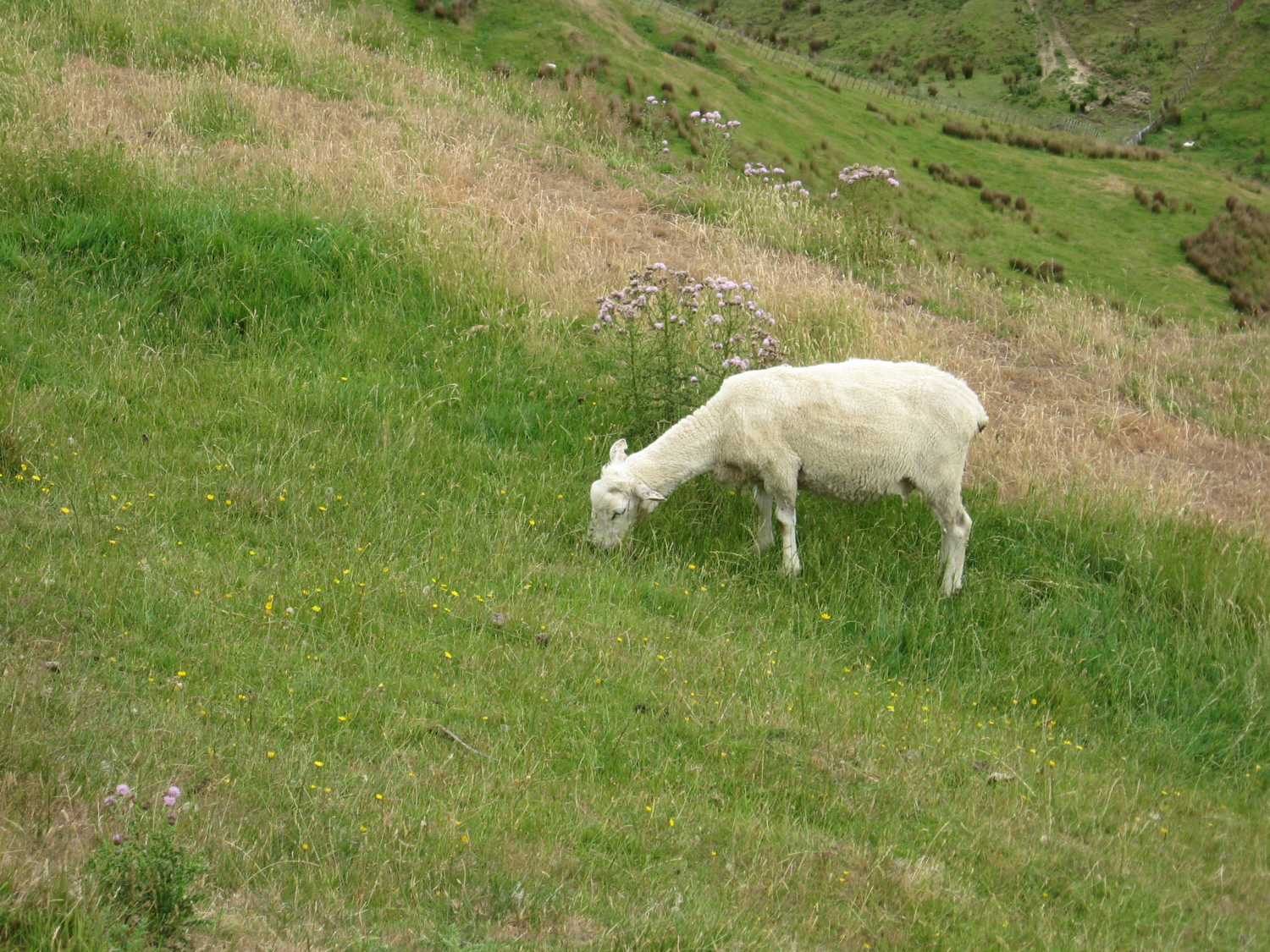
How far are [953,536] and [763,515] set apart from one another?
138 cm

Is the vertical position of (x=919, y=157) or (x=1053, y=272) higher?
(x=919, y=157)

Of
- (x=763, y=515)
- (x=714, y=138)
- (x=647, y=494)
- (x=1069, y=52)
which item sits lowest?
(x=763, y=515)

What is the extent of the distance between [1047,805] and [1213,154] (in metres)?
49.2

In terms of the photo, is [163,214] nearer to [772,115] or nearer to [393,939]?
[393,939]

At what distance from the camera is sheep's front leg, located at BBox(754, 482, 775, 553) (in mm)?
8141

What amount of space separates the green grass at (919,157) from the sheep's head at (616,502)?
26.6 ft

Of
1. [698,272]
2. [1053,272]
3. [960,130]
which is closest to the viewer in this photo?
[698,272]

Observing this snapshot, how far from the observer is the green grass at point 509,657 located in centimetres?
418

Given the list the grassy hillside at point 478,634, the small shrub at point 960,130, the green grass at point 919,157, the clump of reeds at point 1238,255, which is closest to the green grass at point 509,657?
the grassy hillside at point 478,634

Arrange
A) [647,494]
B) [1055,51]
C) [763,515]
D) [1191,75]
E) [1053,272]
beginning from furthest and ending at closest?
[1055,51]
[1191,75]
[1053,272]
[763,515]
[647,494]

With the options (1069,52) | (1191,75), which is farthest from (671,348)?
(1069,52)

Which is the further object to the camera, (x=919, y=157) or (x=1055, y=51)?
(x=1055, y=51)

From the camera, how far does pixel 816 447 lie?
767cm

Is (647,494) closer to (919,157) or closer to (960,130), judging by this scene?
(919,157)
